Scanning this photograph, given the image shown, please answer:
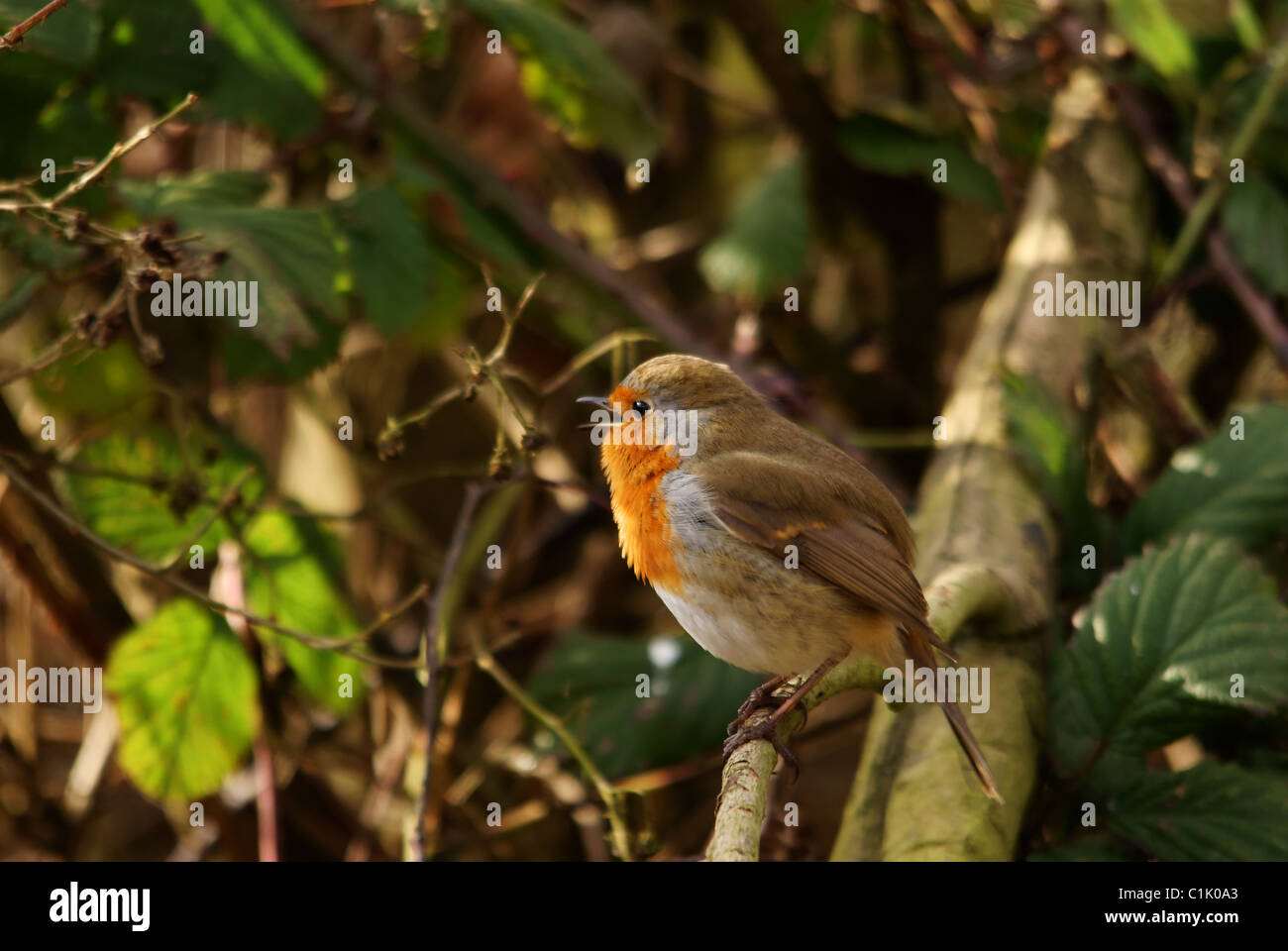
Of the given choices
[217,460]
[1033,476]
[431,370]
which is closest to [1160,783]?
[1033,476]

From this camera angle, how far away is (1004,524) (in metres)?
2.45

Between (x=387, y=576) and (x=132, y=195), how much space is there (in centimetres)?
182

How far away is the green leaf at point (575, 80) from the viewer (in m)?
2.45

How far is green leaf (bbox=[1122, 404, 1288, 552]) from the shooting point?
2.44 m

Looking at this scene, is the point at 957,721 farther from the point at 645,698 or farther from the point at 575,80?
the point at 575,80

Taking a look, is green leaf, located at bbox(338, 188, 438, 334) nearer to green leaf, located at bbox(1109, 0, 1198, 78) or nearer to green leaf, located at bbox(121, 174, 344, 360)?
green leaf, located at bbox(121, 174, 344, 360)

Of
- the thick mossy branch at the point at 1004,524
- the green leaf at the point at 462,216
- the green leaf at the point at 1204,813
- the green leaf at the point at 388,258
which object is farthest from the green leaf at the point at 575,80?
the green leaf at the point at 1204,813

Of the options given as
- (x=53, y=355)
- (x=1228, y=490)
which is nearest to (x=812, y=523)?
(x=1228, y=490)

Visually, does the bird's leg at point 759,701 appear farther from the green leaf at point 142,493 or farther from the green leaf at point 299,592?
the green leaf at point 142,493

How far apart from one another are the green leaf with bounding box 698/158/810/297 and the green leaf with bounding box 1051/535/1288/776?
4.34ft

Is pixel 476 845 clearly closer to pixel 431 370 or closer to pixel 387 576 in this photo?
pixel 387 576

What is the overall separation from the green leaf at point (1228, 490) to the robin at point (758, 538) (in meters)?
0.84
